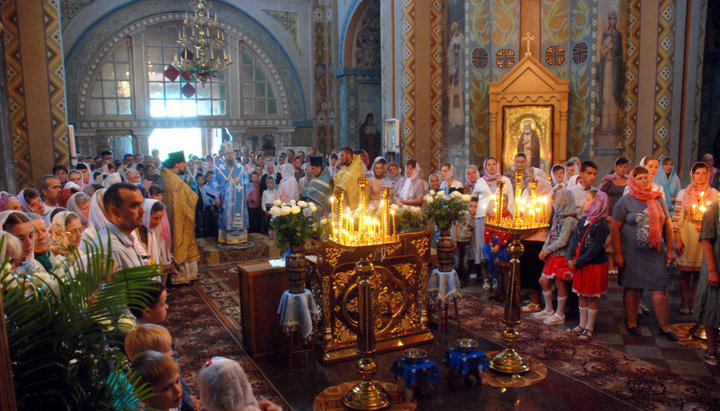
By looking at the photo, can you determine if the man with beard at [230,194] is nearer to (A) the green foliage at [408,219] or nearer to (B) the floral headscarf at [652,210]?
(A) the green foliage at [408,219]

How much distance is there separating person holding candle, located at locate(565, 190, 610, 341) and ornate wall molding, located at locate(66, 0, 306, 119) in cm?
1320

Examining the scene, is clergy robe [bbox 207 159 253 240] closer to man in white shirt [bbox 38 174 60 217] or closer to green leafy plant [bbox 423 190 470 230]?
man in white shirt [bbox 38 174 60 217]

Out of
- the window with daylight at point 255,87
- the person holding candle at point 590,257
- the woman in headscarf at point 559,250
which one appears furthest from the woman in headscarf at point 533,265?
the window with daylight at point 255,87

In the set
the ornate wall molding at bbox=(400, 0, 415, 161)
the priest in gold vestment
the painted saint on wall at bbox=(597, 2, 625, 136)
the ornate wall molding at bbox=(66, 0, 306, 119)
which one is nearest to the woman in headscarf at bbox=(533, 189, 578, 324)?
the priest in gold vestment

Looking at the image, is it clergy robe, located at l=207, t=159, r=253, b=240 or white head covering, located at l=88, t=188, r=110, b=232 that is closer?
white head covering, located at l=88, t=188, r=110, b=232

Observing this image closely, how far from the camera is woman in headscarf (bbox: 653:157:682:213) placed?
25.3 ft

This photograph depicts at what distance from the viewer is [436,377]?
13.8 ft

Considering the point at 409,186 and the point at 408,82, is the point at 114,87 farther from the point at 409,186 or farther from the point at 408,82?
the point at 409,186

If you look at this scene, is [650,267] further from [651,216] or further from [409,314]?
[409,314]

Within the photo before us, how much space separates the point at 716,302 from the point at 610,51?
7522 millimetres

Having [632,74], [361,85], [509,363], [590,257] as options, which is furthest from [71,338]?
[361,85]

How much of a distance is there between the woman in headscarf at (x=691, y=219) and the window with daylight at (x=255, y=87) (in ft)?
44.9

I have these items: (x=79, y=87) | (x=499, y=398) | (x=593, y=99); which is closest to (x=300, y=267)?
(x=499, y=398)

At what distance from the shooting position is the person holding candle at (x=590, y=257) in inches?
208
